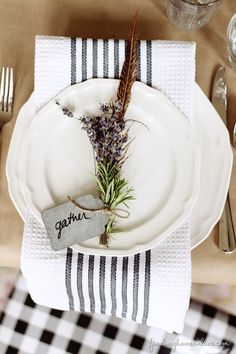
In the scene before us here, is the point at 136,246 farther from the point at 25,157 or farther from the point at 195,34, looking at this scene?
the point at 195,34

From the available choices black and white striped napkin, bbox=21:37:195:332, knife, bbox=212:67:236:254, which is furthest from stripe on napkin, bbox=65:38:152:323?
knife, bbox=212:67:236:254

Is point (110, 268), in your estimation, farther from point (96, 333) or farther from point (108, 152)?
point (96, 333)

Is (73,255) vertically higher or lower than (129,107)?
lower

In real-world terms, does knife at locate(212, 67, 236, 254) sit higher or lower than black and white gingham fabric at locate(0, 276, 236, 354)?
higher

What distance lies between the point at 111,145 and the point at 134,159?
6 centimetres

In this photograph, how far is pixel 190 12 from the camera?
2.58ft

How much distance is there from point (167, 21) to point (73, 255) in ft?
1.27

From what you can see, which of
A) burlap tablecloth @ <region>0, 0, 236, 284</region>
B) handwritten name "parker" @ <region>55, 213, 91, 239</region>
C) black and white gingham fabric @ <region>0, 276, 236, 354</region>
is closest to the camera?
handwritten name "parker" @ <region>55, 213, 91, 239</region>

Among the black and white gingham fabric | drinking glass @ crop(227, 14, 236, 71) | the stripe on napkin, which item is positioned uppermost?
drinking glass @ crop(227, 14, 236, 71)

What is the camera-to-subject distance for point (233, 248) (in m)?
0.73

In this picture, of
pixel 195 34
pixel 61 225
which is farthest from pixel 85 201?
pixel 195 34

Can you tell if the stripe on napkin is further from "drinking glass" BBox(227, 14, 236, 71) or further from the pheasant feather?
"drinking glass" BBox(227, 14, 236, 71)

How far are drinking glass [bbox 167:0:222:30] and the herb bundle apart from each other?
14 centimetres

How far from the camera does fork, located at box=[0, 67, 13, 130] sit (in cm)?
77
